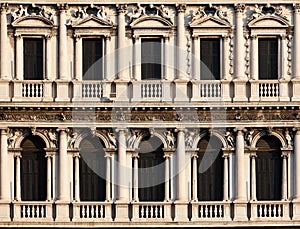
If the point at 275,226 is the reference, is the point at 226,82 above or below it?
above

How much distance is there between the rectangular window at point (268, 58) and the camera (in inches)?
1802

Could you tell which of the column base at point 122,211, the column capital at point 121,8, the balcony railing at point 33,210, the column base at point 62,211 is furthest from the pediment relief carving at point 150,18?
the balcony railing at point 33,210

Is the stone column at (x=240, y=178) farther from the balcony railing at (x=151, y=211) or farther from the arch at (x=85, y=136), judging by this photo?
the arch at (x=85, y=136)

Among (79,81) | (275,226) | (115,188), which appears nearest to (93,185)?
(115,188)

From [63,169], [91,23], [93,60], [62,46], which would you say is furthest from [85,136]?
[91,23]

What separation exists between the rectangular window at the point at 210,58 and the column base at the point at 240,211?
14.2 feet

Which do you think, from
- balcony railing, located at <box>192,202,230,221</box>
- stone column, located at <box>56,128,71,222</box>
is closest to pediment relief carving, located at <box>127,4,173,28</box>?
stone column, located at <box>56,128,71,222</box>

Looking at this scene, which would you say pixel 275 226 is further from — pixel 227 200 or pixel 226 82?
pixel 226 82

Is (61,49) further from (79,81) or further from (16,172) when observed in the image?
(16,172)

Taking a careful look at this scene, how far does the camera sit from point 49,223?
4478cm

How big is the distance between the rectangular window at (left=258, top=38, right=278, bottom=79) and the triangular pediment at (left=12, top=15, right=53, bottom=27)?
723 centimetres

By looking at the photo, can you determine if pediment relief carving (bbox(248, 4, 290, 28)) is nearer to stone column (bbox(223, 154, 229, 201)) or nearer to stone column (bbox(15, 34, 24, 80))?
stone column (bbox(223, 154, 229, 201))

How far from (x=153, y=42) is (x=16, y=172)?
21.0 ft

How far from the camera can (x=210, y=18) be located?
45.6 m
